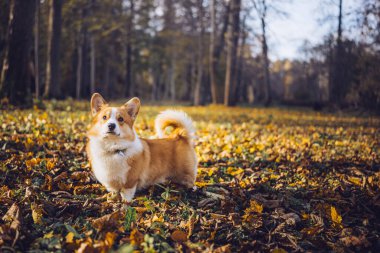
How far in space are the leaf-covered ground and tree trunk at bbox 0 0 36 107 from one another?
3.15 meters

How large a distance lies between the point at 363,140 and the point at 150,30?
25.4m

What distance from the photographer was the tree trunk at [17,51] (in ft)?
26.9

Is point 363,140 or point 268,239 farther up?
point 363,140

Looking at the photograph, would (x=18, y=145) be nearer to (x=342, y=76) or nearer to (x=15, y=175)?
(x=15, y=175)

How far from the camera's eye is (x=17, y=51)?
8.29 metres

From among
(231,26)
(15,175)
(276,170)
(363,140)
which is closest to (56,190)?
(15,175)

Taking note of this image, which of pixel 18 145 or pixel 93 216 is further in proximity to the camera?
pixel 18 145

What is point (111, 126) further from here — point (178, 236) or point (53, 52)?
point (53, 52)

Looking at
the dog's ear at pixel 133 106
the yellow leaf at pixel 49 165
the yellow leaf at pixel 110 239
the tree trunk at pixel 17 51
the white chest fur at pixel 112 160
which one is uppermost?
the tree trunk at pixel 17 51

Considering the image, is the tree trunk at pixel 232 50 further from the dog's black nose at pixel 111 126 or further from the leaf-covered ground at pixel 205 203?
the dog's black nose at pixel 111 126

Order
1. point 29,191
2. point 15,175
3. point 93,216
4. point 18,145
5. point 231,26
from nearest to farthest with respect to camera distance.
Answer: point 93,216 < point 29,191 < point 15,175 < point 18,145 < point 231,26

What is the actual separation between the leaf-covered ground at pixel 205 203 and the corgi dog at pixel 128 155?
175 mm

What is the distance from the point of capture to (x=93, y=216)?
289 cm

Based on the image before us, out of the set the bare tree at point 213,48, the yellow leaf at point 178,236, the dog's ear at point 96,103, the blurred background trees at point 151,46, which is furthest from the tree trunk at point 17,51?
the bare tree at point 213,48
